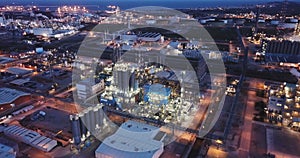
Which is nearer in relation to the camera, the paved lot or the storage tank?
the storage tank

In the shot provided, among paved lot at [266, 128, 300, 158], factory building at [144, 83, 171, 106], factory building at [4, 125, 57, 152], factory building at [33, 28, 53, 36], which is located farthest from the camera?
factory building at [33, 28, 53, 36]

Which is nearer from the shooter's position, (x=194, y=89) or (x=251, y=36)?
(x=194, y=89)

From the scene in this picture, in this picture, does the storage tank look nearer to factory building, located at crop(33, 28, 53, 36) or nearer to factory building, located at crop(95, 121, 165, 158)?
factory building, located at crop(95, 121, 165, 158)

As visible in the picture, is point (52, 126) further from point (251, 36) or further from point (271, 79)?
point (251, 36)

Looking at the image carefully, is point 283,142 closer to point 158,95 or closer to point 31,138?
point 158,95

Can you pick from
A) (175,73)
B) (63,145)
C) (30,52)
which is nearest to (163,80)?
(175,73)

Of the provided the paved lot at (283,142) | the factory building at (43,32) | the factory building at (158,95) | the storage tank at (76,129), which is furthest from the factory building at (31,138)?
the factory building at (43,32)

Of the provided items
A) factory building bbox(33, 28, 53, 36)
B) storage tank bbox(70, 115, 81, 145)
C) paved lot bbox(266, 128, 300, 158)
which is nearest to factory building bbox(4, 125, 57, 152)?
storage tank bbox(70, 115, 81, 145)

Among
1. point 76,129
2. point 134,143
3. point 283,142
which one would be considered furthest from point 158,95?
point 283,142
